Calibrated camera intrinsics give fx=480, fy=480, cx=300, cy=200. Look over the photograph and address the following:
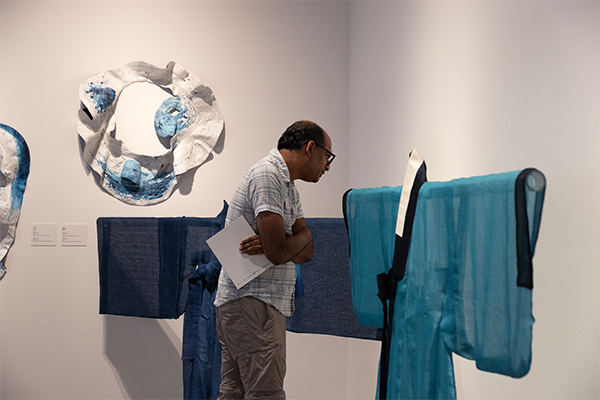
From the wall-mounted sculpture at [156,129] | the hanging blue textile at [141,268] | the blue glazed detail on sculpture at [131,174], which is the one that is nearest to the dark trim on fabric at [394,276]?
the hanging blue textile at [141,268]

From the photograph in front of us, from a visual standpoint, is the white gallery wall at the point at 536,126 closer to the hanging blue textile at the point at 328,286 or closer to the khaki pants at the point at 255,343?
the hanging blue textile at the point at 328,286

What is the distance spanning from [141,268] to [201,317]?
0.33 m

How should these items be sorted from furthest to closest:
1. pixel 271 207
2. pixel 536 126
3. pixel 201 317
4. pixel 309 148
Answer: pixel 201 317
pixel 309 148
pixel 271 207
pixel 536 126

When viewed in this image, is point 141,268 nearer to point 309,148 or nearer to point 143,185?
point 143,185

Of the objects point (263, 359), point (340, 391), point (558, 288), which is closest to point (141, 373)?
point (340, 391)

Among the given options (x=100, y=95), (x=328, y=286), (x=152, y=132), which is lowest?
(x=328, y=286)

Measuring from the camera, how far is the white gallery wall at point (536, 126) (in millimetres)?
949

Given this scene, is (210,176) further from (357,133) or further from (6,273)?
(6,273)

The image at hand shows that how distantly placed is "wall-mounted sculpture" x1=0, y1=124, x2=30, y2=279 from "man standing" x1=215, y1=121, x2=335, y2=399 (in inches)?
57.9

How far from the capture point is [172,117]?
2.40 metres

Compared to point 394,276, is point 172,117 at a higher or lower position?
higher

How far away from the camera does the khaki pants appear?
1.37 m

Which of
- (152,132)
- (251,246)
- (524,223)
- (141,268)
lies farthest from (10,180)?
(524,223)

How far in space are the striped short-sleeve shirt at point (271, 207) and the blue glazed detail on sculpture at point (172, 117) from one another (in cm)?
110
